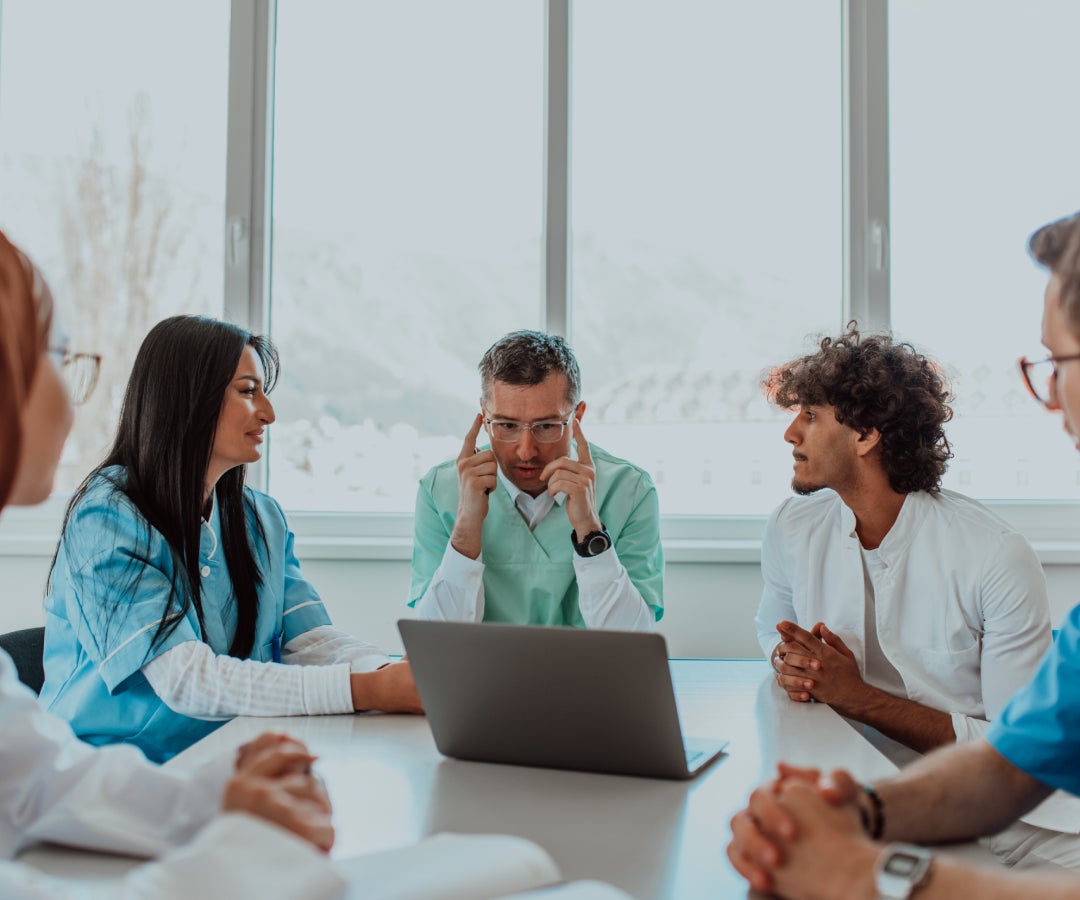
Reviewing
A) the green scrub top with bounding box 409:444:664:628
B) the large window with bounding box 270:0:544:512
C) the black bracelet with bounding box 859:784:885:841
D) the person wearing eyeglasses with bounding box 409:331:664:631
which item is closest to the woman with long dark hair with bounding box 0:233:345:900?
the black bracelet with bounding box 859:784:885:841

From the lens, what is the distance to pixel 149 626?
63.2 inches

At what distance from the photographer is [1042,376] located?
122 cm

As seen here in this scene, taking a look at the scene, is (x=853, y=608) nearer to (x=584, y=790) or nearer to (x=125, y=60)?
(x=584, y=790)

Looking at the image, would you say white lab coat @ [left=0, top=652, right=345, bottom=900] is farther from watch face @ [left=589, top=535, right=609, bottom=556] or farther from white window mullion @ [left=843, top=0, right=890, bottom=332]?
white window mullion @ [left=843, top=0, right=890, bottom=332]

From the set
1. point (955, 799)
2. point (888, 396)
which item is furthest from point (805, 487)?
point (955, 799)

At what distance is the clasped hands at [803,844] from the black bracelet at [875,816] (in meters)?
0.03

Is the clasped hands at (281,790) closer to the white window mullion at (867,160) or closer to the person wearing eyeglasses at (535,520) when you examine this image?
the person wearing eyeglasses at (535,520)

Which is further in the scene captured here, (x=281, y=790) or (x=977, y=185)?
(x=977, y=185)

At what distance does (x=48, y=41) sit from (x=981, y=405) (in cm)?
315

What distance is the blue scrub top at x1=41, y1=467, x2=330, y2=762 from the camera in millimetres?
1612

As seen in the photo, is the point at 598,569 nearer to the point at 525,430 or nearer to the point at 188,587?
the point at 525,430

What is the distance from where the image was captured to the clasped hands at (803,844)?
2.97 ft

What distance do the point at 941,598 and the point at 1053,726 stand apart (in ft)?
2.48

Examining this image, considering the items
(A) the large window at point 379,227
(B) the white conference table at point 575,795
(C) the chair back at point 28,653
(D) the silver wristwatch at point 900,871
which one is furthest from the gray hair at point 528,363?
(D) the silver wristwatch at point 900,871
